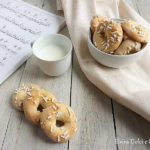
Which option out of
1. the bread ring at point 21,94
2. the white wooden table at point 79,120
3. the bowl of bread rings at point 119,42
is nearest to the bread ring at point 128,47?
the bowl of bread rings at point 119,42

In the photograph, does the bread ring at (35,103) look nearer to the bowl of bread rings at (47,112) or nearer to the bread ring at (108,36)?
the bowl of bread rings at (47,112)

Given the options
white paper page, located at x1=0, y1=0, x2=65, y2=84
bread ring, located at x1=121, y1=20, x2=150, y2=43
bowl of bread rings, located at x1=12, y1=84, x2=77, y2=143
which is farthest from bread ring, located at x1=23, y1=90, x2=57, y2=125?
bread ring, located at x1=121, y1=20, x2=150, y2=43

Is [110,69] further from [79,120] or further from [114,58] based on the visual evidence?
[79,120]

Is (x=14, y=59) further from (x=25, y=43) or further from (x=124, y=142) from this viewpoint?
(x=124, y=142)

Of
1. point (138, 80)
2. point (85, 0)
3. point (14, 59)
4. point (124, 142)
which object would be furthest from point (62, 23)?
point (124, 142)

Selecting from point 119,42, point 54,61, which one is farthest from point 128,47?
point 54,61

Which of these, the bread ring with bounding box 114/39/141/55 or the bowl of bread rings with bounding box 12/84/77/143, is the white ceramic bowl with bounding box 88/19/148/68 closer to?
the bread ring with bounding box 114/39/141/55
